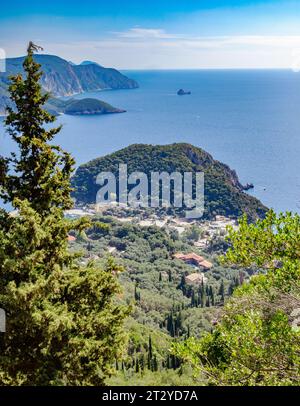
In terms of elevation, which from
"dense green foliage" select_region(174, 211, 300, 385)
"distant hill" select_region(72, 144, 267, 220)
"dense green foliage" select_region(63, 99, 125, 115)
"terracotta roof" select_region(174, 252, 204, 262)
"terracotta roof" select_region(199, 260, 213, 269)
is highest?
"dense green foliage" select_region(63, 99, 125, 115)

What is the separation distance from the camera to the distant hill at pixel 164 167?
7312 cm

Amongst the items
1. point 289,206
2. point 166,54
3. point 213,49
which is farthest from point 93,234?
point 213,49

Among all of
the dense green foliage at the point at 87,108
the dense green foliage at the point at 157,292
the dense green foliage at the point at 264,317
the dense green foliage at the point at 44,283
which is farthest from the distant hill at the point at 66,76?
the dense green foliage at the point at 264,317

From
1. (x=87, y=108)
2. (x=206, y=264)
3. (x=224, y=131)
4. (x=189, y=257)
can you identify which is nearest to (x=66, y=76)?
(x=87, y=108)

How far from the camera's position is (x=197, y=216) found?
223ft

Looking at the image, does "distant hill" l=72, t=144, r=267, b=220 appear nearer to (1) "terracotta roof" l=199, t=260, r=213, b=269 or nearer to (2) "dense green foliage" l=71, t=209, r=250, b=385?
(2) "dense green foliage" l=71, t=209, r=250, b=385

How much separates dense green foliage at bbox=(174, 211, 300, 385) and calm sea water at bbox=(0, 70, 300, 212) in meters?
48.7

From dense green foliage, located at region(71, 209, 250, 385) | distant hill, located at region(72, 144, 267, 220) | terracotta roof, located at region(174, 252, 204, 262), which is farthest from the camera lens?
distant hill, located at region(72, 144, 267, 220)

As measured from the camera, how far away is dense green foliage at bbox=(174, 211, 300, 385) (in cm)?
382

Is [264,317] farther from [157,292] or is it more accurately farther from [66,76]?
[66,76]

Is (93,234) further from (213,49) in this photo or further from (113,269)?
(213,49)

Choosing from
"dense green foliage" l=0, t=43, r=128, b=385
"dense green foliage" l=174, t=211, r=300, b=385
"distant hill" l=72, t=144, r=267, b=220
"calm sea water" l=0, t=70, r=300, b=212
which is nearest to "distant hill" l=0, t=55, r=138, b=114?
"calm sea water" l=0, t=70, r=300, b=212

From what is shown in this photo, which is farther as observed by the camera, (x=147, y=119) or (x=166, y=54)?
(x=147, y=119)
